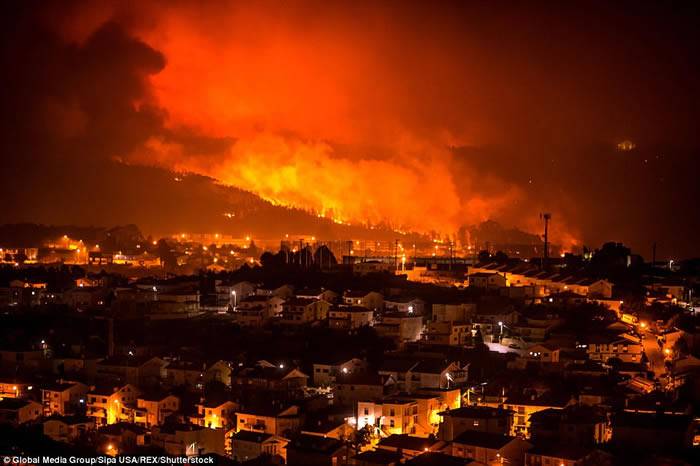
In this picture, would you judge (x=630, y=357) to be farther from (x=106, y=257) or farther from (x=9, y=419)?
(x=106, y=257)

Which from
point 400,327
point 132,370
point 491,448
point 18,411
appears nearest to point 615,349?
point 400,327

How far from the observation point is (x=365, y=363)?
13.0 meters

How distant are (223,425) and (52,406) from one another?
7.77 ft

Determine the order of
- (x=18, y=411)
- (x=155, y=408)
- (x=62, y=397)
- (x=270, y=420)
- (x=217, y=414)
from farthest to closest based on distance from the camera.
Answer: (x=62, y=397), (x=155, y=408), (x=18, y=411), (x=217, y=414), (x=270, y=420)

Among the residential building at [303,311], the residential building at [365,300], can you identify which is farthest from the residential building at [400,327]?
the residential building at [303,311]

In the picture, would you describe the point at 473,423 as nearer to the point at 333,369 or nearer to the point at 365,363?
the point at 333,369

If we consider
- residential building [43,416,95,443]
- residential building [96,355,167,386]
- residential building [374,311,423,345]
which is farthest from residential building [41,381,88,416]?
residential building [374,311,423,345]

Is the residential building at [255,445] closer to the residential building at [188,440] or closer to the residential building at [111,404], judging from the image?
the residential building at [188,440]

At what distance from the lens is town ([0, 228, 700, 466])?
10.2 metres

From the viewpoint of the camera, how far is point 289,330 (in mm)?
14797

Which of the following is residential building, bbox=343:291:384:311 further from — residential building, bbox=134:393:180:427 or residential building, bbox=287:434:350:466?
residential building, bbox=287:434:350:466

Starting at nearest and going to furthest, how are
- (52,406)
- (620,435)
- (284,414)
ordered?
(620,435) → (284,414) → (52,406)


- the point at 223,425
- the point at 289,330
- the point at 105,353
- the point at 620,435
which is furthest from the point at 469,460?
the point at 105,353

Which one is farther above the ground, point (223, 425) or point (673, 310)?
point (673, 310)
